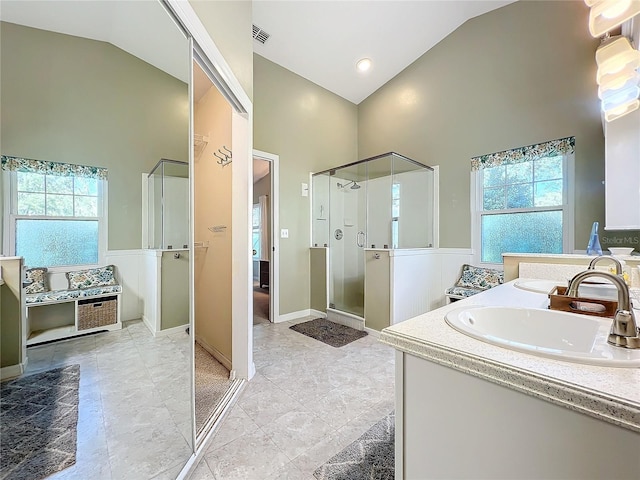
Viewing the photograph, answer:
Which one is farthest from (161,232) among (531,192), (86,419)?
(531,192)

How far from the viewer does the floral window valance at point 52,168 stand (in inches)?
28.8

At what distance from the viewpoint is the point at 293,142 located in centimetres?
376

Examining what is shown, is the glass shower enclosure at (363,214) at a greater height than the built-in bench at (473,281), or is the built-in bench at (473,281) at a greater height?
the glass shower enclosure at (363,214)

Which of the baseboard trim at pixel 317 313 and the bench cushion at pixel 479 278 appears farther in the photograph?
the baseboard trim at pixel 317 313

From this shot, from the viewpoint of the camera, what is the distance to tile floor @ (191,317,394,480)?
4.36 ft

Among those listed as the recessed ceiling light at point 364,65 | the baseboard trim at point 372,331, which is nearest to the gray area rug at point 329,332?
the baseboard trim at point 372,331

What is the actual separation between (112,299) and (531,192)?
3.79 meters

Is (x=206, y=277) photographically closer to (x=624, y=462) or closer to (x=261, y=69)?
(x=624, y=462)

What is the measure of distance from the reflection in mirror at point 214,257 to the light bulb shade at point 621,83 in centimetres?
241

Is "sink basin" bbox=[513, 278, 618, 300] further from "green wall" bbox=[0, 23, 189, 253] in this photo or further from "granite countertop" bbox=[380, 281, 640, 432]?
"green wall" bbox=[0, 23, 189, 253]

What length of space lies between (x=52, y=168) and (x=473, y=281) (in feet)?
12.1

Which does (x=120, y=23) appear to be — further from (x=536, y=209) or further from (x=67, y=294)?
(x=536, y=209)

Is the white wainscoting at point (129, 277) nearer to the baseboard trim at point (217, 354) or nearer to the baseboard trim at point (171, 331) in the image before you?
the baseboard trim at point (171, 331)

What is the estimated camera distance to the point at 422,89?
3.79m
